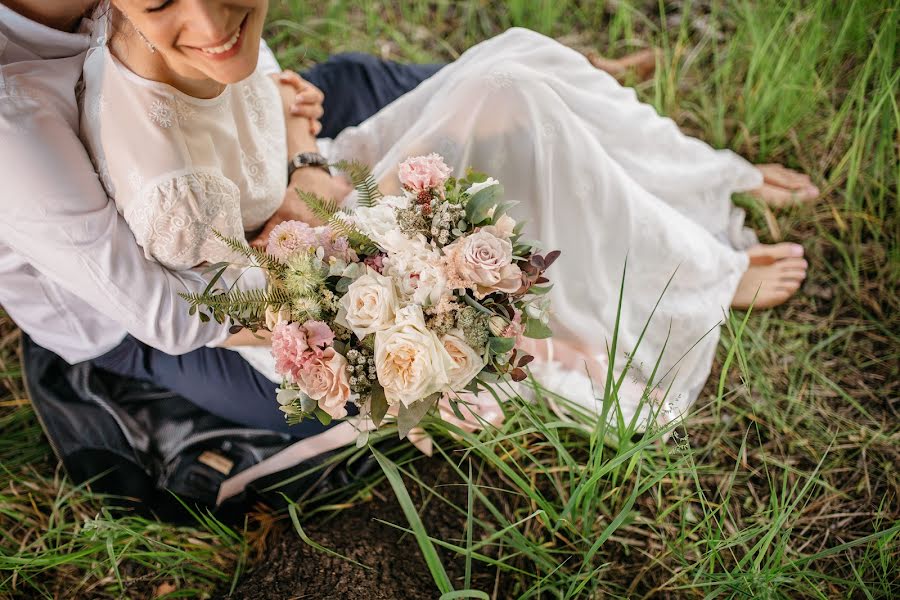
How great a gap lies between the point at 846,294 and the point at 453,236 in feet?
5.91

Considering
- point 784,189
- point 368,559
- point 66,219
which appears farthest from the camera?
point 784,189

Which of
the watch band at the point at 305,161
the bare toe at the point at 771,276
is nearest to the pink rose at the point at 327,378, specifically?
the watch band at the point at 305,161

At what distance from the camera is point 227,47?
132 centimetres

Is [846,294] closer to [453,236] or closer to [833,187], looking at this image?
[833,187]

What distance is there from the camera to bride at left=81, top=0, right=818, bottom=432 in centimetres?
141

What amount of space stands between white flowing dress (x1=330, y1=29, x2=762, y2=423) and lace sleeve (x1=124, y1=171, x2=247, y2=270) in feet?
1.64

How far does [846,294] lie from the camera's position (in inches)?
93.4

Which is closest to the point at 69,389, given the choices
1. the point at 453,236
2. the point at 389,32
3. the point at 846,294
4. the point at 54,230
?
the point at 54,230

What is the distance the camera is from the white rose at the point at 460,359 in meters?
1.24

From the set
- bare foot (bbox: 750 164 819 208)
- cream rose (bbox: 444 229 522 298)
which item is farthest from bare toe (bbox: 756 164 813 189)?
cream rose (bbox: 444 229 522 298)

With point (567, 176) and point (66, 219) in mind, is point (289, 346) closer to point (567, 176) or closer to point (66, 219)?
point (66, 219)

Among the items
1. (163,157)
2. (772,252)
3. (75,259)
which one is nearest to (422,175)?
(163,157)

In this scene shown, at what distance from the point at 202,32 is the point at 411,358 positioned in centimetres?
76

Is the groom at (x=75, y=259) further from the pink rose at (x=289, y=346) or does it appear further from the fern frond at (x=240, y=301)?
the pink rose at (x=289, y=346)
